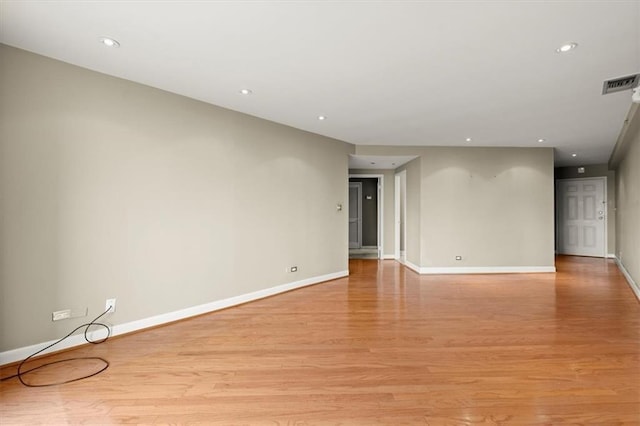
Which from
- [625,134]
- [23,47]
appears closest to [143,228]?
[23,47]

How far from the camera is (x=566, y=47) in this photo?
255cm

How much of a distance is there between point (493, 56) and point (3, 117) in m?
4.04

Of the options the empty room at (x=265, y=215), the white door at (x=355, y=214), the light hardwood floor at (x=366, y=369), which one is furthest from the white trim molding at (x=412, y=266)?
the white door at (x=355, y=214)

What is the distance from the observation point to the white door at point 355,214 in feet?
32.2

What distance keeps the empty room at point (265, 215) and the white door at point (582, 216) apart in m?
3.81

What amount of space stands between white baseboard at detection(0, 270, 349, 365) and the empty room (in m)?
0.02

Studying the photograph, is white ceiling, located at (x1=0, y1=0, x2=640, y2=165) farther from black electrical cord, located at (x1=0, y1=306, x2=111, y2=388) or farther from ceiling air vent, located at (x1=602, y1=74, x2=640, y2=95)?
black electrical cord, located at (x1=0, y1=306, x2=111, y2=388)

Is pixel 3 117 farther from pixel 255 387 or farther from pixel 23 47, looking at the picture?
pixel 255 387

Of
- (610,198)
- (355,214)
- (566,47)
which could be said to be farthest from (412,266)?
(610,198)

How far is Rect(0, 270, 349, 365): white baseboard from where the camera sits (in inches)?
102

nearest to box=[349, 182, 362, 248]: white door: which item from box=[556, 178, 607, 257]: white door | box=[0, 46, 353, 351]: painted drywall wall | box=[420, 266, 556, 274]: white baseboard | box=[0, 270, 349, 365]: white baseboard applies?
box=[420, 266, 556, 274]: white baseboard

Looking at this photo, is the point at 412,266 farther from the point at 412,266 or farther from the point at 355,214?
the point at 355,214

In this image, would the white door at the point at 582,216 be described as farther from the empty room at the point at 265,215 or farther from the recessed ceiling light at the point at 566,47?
the recessed ceiling light at the point at 566,47

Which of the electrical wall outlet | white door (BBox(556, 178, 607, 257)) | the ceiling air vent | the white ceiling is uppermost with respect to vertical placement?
the white ceiling
